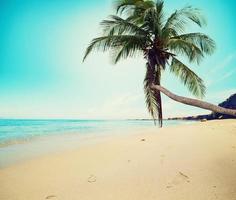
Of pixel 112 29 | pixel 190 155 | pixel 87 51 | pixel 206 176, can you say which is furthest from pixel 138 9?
pixel 206 176

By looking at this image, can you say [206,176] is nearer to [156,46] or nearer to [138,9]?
[156,46]

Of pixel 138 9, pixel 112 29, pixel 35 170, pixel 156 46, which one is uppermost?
pixel 138 9

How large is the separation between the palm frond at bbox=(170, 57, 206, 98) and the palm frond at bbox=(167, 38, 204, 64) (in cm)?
40

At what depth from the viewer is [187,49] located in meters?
7.35

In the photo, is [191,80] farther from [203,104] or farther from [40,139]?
[40,139]

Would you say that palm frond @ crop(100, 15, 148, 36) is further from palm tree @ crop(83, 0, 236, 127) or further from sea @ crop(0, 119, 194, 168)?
sea @ crop(0, 119, 194, 168)

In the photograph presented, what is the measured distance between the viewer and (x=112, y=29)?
7371mm

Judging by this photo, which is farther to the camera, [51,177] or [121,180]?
[51,177]

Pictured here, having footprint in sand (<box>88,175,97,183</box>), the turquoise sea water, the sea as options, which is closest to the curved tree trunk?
footprint in sand (<box>88,175,97,183</box>)

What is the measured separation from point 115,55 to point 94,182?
511 cm

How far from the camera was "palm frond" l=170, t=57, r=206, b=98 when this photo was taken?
291 inches

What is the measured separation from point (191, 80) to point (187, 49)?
106cm

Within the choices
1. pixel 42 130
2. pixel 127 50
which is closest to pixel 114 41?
pixel 127 50

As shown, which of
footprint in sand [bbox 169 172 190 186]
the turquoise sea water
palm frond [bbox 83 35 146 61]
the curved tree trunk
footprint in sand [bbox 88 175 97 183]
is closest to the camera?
the curved tree trunk
